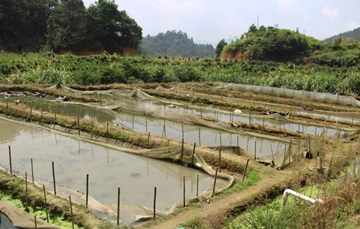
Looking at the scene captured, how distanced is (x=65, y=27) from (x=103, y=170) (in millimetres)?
38726

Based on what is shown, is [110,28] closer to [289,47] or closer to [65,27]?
[65,27]

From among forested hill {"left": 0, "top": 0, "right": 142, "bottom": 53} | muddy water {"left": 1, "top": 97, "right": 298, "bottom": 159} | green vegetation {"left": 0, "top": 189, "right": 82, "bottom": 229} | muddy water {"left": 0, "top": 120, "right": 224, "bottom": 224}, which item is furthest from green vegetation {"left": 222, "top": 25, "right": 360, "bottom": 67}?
green vegetation {"left": 0, "top": 189, "right": 82, "bottom": 229}

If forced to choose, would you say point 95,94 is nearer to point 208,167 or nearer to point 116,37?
point 208,167

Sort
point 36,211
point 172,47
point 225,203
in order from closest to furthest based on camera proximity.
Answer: point 36,211, point 225,203, point 172,47

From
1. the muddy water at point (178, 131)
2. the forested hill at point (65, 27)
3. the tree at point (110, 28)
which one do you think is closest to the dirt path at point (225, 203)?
the muddy water at point (178, 131)

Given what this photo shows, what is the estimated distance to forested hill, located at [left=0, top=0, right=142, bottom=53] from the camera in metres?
40.2

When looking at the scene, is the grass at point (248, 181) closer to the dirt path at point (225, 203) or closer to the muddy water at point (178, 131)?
the dirt path at point (225, 203)

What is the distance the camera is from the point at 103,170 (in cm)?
891

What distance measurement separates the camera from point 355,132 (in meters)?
12.0

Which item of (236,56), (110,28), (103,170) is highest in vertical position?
(110,28)

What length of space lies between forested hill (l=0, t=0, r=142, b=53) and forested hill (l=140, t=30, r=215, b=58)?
29.0 m

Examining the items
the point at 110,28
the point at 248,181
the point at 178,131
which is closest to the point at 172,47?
the point at 110,28

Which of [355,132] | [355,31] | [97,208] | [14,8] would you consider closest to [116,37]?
[14,8]

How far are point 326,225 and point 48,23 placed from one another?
1674 inches
